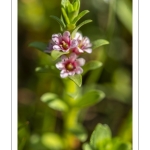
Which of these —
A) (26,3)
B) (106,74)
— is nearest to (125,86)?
(106,74)

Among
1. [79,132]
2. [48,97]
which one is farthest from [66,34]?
[79,132]

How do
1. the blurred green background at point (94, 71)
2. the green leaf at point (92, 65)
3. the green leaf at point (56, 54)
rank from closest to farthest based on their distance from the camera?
the green leaf at point (56, 54) → the green leaf at point (92, 65) → the blurred green background at point (94, 71)

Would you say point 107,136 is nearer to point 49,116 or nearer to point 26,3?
point 49,116

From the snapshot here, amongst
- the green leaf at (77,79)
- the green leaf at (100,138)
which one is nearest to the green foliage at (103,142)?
the green leaf at (100,138)

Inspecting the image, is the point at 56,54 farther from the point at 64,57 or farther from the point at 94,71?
the point at 94,71

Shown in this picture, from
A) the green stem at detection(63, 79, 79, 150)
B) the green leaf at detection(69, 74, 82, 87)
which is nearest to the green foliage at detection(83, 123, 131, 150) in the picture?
the green stem at detection(63, 79, 79, 150)

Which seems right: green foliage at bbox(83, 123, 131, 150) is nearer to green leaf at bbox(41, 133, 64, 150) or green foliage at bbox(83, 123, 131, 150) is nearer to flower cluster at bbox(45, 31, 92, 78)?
green leaf at bbox(41, 133, 64, 150)

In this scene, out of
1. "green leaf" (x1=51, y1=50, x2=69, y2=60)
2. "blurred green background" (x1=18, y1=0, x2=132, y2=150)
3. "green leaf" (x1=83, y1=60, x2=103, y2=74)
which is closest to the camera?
"green leaf" (x1=51, y1=50, x2=69, y2=60)

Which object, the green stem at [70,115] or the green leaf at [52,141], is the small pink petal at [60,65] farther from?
the green leaf at [52,141]
